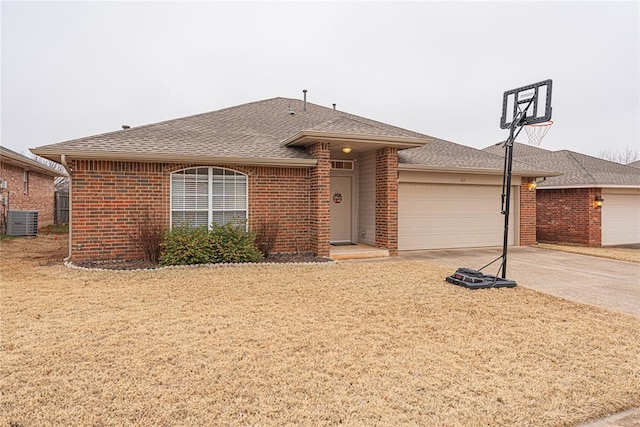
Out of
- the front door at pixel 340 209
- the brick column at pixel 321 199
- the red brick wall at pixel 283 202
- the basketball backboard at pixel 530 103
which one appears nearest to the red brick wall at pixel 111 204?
the red brick wall at pixel 283 202

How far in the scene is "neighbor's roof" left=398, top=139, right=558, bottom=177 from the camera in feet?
36.7

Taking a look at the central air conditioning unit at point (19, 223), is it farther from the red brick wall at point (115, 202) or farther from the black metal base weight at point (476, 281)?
the black metal base weight at point (476, 281)

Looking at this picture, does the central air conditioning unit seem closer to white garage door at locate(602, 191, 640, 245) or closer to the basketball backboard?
the basketball backboard

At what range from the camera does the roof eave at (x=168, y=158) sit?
8000 mm

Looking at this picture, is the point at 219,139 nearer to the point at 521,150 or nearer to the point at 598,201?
the point at 598,201

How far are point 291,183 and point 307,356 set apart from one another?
270 inches

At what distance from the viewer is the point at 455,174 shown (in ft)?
39.1

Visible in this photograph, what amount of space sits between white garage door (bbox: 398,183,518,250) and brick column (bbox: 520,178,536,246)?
253 mm

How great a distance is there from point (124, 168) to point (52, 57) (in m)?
13.6

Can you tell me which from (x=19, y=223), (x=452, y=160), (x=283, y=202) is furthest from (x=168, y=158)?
(x=19, y=223)

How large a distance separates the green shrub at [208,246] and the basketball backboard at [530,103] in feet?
19.2

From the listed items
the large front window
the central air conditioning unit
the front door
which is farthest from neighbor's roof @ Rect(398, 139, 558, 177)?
the central air conditioning unit

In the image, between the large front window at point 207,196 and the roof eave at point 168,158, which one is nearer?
the roof eave at point 168,158

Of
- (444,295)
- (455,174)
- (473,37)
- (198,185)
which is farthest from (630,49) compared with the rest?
(198,185)
